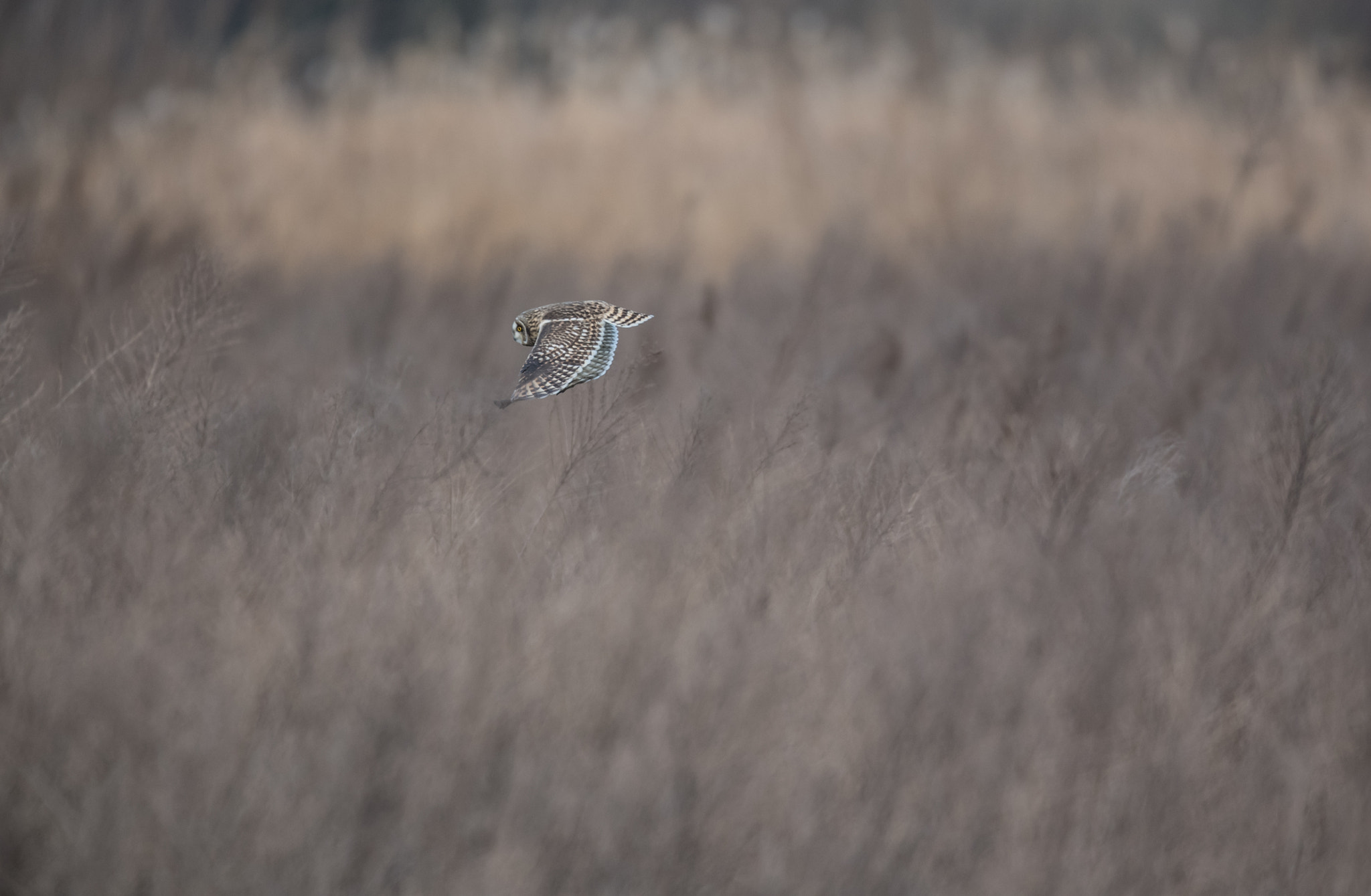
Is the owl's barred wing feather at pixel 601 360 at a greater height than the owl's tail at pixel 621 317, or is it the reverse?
the owl's tail at pixel 621 317

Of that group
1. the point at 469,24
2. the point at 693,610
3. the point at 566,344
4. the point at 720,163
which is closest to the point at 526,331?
the point at 566,344

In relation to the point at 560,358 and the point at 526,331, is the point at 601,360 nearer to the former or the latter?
the point at 560,358

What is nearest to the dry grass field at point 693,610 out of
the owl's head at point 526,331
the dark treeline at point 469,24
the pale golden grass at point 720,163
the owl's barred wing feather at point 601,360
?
the owl's barred wing feather at point 601,360

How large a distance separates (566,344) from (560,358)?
0.05 metres

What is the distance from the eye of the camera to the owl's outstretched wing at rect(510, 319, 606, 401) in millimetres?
2500

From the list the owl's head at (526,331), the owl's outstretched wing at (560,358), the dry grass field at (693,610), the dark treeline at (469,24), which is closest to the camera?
the dry grass field at (693,610)

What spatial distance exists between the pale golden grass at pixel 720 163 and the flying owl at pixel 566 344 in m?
3.02

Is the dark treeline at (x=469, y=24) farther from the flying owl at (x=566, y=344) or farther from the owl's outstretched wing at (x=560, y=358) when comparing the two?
the owl's outstretched wing at (x=560, y=358)

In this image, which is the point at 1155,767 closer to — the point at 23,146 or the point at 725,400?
the point at 725,400

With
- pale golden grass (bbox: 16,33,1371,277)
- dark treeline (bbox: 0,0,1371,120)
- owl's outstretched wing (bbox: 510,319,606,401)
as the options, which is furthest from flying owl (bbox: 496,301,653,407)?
dark treeline (bbox: 0,0,1371,120)

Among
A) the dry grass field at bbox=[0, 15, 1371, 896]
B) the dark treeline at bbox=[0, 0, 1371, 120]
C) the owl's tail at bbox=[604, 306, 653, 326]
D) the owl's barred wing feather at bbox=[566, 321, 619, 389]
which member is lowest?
the dry grass field at bbox=[0, 15, 1371, 896]

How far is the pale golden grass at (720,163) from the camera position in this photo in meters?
5.89

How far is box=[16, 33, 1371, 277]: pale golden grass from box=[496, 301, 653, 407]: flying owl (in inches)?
119

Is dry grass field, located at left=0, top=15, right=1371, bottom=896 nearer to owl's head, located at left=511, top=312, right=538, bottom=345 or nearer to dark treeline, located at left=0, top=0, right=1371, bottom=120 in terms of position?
owl's head, located at left=511, top=312, right=538, bottom=345
